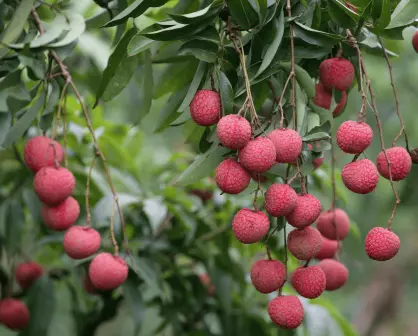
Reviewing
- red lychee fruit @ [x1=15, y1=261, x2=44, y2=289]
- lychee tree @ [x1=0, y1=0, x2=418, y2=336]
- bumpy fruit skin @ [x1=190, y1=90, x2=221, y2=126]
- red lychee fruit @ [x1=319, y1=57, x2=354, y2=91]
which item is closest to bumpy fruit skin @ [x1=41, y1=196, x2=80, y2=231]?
lychee tree @ [x1=0, y1=0, x2=418, y2=336]

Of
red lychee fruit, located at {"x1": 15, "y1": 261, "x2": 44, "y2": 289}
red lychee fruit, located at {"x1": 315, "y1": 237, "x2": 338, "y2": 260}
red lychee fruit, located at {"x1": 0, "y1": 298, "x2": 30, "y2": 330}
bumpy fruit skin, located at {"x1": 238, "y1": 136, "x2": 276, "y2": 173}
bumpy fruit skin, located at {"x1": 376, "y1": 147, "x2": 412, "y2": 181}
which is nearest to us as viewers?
bumpy fruit skin, located at {"x1": 238, "y1": 136, "x2": 276, "y2": 173}

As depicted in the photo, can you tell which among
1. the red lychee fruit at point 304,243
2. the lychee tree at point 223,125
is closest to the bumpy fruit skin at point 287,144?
the lychee tree at point 223,125

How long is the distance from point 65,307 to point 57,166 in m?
1.03

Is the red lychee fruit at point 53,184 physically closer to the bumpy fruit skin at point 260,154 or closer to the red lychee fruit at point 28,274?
the bumpy fruit skin at point 260,154

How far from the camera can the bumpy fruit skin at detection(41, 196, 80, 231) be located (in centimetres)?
107

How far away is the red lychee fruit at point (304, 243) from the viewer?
882 millimetres

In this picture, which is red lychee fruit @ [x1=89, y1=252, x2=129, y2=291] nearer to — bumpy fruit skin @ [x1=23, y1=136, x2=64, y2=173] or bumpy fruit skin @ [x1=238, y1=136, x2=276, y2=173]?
bumpy fruit skin @ [x1=23, y1=136, x2=64, y2=173]

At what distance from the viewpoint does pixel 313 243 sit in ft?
2.90

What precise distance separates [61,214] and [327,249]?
0.42 metres

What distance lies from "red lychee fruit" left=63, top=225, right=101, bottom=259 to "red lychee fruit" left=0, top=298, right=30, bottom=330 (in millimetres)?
493

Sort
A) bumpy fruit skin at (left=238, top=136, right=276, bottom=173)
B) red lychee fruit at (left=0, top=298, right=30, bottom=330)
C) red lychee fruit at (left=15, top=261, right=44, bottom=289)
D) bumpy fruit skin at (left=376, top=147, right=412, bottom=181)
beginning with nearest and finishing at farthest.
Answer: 1. bumpy fruit skin at (left=238, top=136, right=276, bottom=173)
2. bumpy fruit skin at (left=376, top=147, right=412, bottom=181)
3. red lychee fruit at (left=0, top=298, right=30, bottom=330)
4. red lychee fruit at (left=15, top=261, right=44, bottom=289)

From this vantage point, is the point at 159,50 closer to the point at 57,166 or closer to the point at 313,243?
the point at 57,166

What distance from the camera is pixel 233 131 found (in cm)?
80

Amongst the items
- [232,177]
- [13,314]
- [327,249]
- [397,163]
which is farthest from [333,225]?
[13,314]
